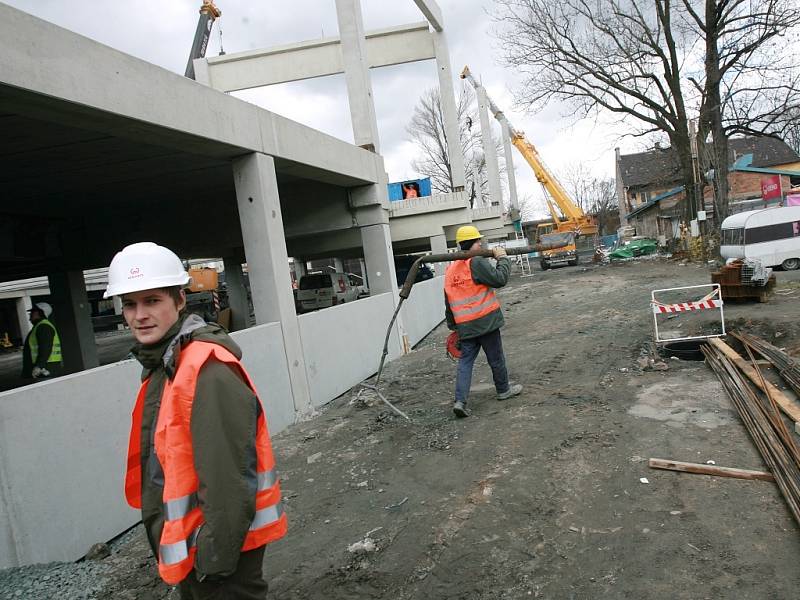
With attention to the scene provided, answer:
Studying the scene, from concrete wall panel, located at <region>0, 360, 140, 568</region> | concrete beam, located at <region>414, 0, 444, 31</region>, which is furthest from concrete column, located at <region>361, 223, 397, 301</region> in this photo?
concrete beam, located at <region>414, 0, 444, 31</region>

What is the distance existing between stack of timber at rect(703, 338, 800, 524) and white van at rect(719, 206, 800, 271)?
1264cm

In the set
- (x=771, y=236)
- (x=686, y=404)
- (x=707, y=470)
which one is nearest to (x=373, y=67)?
(x=771, y=236)

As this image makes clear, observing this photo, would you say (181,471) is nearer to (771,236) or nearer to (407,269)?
(771,236)

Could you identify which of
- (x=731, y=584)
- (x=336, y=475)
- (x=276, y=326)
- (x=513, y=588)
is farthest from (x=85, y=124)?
(x=731, y=584)

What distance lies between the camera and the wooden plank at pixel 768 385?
505cm

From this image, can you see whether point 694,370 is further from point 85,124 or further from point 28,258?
point 28,258

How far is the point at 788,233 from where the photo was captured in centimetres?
1825

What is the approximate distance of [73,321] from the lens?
14.6 metres

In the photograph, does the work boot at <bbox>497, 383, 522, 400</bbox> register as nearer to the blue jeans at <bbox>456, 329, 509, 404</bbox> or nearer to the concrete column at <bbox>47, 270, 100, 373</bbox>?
the blue jeans at <bbox>456, 329, 509, 404</bbox>

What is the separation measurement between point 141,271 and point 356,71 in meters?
11.9

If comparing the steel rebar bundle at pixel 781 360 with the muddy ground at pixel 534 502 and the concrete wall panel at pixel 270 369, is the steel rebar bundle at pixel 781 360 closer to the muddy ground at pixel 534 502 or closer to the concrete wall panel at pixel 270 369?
the muddy ground at pixel 534 502

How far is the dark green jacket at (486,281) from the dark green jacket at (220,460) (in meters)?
4.59

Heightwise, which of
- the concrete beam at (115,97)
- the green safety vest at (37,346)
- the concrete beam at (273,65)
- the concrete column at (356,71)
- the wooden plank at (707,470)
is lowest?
the wooden plank at (707,470)

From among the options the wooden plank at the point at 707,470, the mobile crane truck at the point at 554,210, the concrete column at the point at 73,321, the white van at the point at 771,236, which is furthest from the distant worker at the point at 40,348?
the mobile crane truck at the point at 554,210
